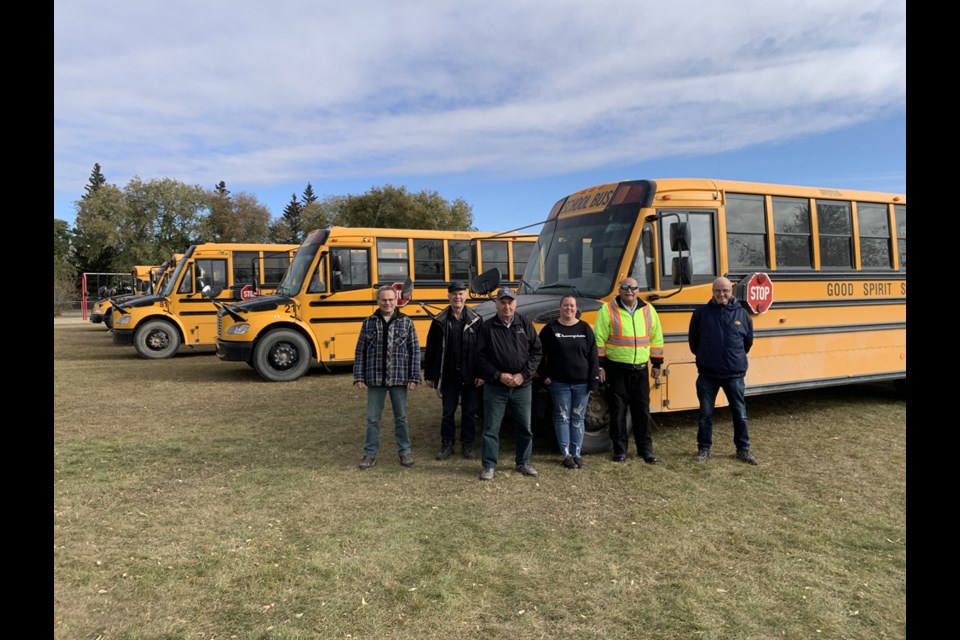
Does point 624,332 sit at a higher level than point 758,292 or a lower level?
lower

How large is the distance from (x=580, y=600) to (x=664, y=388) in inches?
139

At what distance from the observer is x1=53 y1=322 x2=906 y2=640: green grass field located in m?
3.20

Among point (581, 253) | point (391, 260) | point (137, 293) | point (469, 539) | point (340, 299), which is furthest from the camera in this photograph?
point (137, 293)

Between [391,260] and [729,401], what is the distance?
780 centimetres

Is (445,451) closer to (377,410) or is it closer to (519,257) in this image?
(377,410)

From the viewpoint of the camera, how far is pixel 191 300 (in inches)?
591

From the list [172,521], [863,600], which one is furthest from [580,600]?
[172,521]

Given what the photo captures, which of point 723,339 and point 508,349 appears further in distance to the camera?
point 723,339

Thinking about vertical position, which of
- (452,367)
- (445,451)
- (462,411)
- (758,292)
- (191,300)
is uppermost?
(191,300)

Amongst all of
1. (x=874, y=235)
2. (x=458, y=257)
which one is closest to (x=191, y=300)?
(x=458, y=257)

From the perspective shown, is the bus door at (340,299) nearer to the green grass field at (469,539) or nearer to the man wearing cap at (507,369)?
the green grass field at (469,539)

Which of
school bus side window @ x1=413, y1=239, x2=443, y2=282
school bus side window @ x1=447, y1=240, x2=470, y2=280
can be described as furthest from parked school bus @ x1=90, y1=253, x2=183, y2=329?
school bus side window @ x1=447, y1=240, x2=470, y2=280
